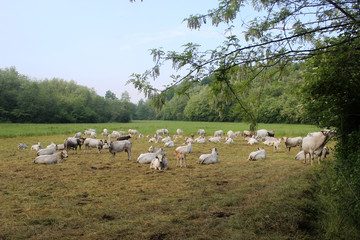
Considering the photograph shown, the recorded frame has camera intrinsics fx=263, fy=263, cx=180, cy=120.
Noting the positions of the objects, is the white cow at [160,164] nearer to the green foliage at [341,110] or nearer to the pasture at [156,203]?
the pasture at [156,203]

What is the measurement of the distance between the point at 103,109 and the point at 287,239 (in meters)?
92.4

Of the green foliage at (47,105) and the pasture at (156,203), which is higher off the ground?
the green foliage at (47,105)

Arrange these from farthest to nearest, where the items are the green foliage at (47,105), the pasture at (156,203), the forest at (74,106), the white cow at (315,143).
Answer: the green foliage at (47,105) < the forest at (74,106) < the white cow at (315,143) < the pasture at (156,203)

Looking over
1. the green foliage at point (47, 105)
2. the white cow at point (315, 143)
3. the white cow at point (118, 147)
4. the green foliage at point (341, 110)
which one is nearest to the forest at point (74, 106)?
the green foliage at point (47, 105)

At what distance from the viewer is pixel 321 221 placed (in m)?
5.51

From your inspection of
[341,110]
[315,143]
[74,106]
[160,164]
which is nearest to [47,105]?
[74,106]

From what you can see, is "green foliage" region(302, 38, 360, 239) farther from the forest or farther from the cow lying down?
the forest

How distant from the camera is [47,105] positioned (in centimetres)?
7250

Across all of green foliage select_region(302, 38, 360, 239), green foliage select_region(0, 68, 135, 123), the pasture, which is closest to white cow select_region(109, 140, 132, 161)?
the pasture

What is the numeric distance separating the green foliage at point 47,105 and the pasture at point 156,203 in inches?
2522

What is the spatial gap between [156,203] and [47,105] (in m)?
75.3

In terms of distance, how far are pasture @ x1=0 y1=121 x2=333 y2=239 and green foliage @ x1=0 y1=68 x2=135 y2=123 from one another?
6405cm

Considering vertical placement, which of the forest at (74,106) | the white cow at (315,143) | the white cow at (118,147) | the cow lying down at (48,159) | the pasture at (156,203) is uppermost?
the forest at (74,106)

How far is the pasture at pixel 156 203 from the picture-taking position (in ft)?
16.1
